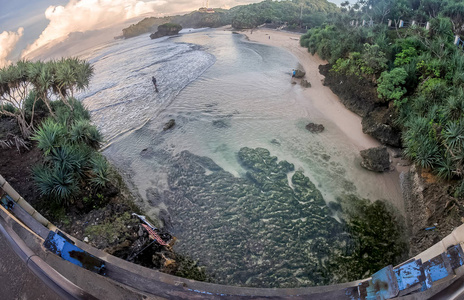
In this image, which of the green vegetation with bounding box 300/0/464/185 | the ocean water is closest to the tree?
the green vegetation with bounding box 300/0/464/185

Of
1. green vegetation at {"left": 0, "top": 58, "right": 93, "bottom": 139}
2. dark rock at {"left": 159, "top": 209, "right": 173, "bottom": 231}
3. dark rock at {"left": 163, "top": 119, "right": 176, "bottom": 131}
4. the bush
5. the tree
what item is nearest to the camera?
dark rock at {"left": 159, "top": 209, "right": 173, "bottom": 231}

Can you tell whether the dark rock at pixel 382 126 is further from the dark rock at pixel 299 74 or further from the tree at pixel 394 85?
the dark rock at pixel 299 74

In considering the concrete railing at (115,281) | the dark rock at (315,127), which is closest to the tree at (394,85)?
the dark rock at (315,127)

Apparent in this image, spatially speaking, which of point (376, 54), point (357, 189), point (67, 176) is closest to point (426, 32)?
point (376, 54)

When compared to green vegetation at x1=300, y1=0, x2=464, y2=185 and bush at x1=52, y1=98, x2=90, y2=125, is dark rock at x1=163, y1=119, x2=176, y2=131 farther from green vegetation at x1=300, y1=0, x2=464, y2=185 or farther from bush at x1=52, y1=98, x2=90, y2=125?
green vegetation at x1=300, y1=0, x2=464, y2=185

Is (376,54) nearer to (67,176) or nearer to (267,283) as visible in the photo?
(267,283)

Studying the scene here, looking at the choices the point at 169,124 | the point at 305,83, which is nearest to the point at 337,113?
the point at 305,83
